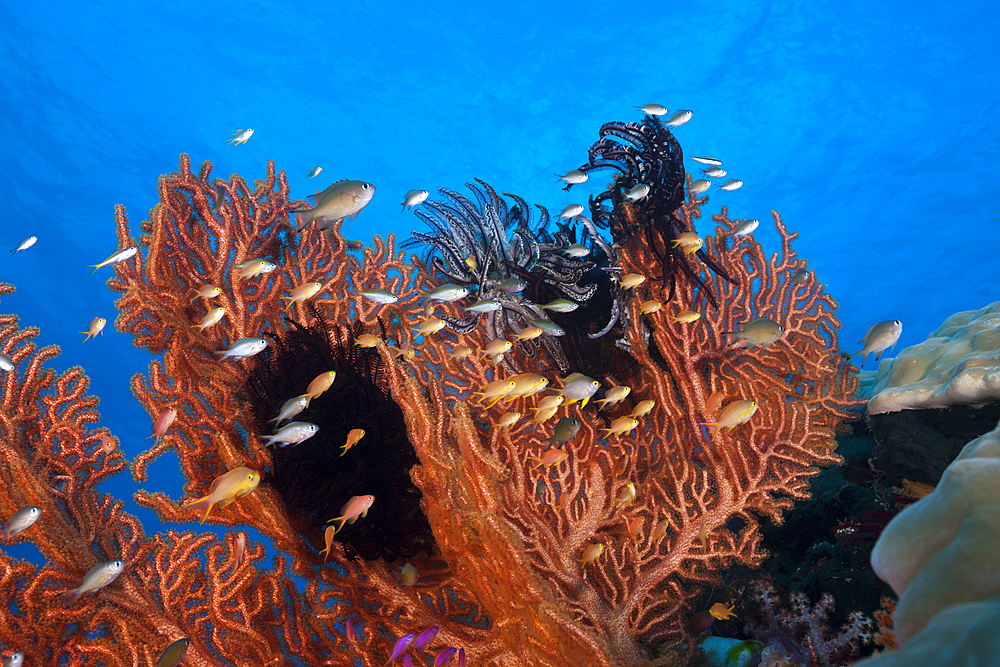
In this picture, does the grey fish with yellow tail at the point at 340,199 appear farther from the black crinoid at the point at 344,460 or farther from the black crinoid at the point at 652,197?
the black crinoid at the point at 652,197

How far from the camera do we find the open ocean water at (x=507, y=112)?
28969mm

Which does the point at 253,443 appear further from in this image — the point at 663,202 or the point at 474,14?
the point at 474,14

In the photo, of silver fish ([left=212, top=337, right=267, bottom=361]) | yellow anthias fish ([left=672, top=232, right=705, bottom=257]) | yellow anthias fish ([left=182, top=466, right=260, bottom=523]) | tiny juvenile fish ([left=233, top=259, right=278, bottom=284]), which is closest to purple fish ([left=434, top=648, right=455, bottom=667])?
yellow anthias fish ([left=182, top=466, right=260, bottom=523])

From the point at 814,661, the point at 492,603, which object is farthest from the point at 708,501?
the point at 492,603

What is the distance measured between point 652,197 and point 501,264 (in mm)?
1685

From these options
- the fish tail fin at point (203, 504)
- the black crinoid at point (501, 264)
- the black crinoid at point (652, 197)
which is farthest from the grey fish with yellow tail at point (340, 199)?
the black crinoid at point (652, 197)

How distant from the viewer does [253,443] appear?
10.4ft

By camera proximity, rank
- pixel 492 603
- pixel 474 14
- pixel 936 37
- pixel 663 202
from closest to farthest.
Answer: pixel 492 603 < pixel 663 202 < pixel 936 37 < pixel 474 14

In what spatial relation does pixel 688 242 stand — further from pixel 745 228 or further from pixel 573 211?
pixel 573 211

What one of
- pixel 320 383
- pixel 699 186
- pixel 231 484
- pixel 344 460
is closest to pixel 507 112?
pixel 699 186

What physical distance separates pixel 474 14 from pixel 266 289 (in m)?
44.0

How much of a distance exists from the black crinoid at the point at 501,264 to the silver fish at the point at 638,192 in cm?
53

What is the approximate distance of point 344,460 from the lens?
320 centimetres

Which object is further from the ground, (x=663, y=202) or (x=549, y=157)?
(x=549, y=157)
